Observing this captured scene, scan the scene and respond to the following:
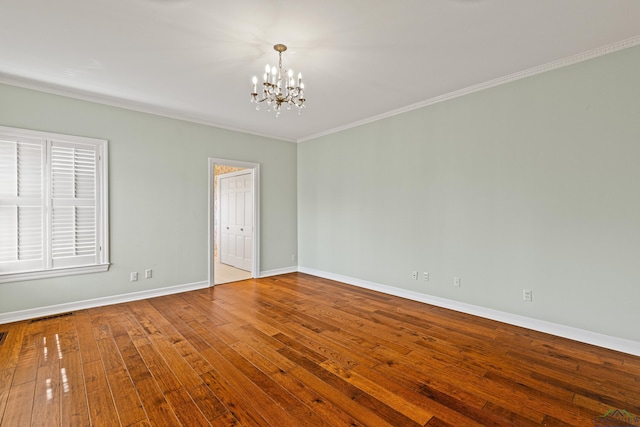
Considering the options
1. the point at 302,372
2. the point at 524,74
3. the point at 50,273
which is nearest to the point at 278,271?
the point at 50,273

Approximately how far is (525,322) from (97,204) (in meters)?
5.56

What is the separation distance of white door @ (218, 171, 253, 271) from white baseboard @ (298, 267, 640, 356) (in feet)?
9.16

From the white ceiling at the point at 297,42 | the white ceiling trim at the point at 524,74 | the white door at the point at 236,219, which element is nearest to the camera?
the white ceiling at the point at 297,42

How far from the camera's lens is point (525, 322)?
3340 millimetres

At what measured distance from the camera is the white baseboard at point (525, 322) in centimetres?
280

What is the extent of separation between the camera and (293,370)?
97.1 inches

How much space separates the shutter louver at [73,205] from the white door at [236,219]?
2.64 metres

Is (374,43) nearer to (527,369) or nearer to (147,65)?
(147,65)

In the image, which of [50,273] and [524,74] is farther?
[50,273]

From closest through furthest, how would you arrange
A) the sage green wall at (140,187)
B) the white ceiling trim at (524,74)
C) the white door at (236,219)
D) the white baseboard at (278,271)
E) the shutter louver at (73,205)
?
1. the white ceiling trim at (524,74)
2. the sage green wall at (140,187)
3. the shutter louver at (73,205)
4. the white baseboard at (278,271)
5. the white door at (236,219)

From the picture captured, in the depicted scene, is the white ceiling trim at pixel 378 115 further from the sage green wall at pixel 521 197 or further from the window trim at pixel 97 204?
the window trim at pixel 97 204

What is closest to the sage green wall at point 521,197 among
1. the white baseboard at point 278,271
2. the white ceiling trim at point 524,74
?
the white ceiling trim at point 524,74

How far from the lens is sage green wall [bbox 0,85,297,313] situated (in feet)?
12.0

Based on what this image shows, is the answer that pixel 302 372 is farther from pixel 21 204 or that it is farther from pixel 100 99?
pixel 100 99
